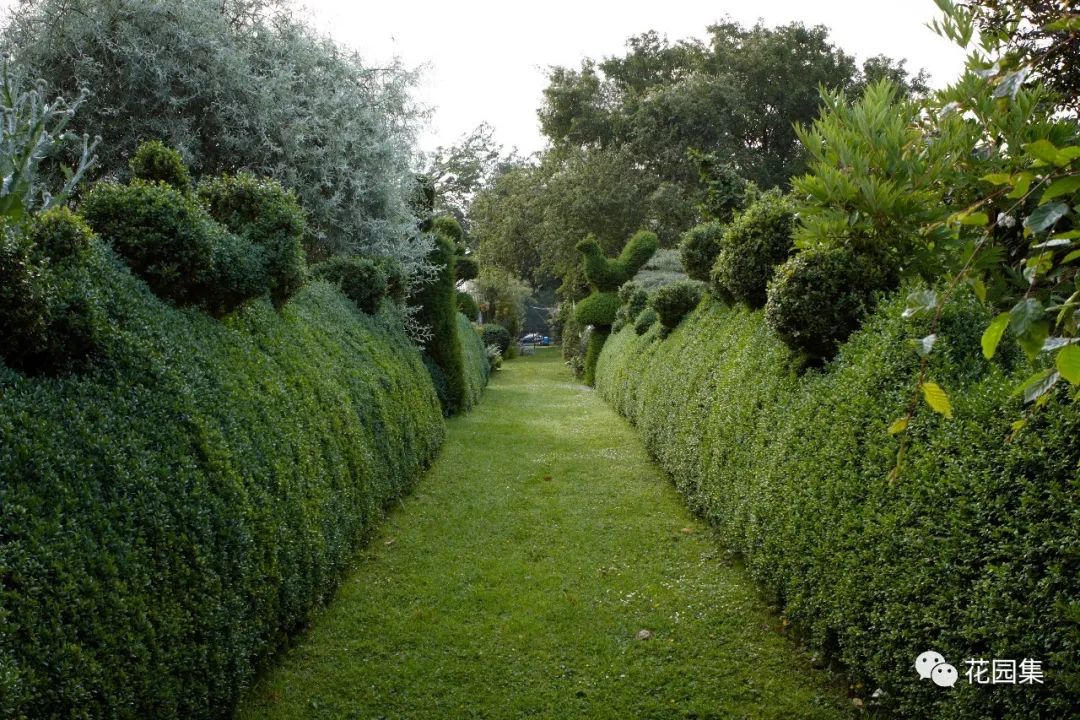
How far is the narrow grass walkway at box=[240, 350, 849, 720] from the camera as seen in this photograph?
3785mm

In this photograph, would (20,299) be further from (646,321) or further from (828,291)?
(646,321)

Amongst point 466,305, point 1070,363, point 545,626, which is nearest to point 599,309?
point 466,305

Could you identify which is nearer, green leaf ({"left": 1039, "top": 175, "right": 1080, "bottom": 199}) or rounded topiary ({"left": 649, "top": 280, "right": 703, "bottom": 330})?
green leaf ({"left": 1039, "top": 175, "right": 1080, "bottom": 199})

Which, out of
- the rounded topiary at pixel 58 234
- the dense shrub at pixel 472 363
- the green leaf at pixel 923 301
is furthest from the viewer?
the dense shrub at pixel 472 363

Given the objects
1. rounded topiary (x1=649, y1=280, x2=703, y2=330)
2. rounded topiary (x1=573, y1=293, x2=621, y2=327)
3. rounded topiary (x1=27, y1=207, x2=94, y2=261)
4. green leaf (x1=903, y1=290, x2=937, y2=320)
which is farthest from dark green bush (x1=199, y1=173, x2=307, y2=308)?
rounded topiary (x1=573, y1=293, x2=621, y2=327)

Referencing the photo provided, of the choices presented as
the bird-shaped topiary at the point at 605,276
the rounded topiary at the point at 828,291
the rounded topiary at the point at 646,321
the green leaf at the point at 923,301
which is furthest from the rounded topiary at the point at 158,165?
the bird-shaped topiary at the point at 605,276

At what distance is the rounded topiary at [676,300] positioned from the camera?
1071 cm

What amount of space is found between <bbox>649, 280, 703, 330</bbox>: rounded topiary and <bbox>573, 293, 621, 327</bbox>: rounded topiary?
9141 mm

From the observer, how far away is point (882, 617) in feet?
10.7

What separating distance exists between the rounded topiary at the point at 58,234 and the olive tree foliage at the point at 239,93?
16.8 ft

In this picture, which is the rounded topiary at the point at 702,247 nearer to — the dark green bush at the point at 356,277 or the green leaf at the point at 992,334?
the dark green bush at the point at 356,277

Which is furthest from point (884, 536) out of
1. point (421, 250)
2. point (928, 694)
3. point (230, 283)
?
point (421, 250)

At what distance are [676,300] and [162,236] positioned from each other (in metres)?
8.00

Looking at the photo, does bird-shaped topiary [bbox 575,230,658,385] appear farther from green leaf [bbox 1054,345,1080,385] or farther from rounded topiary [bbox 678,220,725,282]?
green leaf [bbox 1054,345,1080,385]
